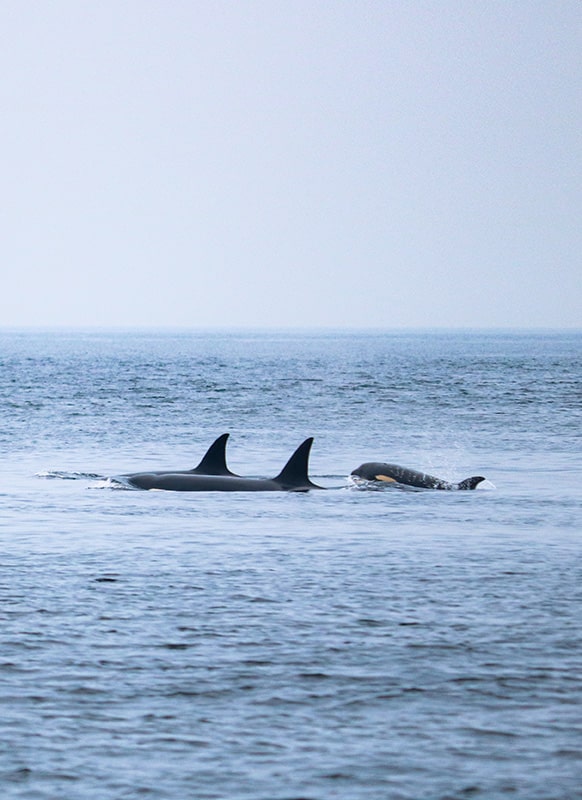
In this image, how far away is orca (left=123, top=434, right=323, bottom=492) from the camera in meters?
28.3

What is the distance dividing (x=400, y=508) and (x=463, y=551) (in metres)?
5.69

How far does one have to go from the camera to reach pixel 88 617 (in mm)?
15531

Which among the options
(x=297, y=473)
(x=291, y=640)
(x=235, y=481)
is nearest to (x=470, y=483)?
(x=297, y=473)

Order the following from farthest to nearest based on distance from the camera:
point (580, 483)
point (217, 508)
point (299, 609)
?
point (580, 483), point (217, 508), point (299, 609)

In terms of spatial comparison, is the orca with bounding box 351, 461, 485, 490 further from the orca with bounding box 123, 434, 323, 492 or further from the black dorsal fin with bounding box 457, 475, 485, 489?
the orca with bounding box 123, 434, 323, 492

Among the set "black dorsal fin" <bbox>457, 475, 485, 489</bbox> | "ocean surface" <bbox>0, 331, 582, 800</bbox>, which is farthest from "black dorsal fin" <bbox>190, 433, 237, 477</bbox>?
"black dorsal fin" <bbox>457, 475, 485, 489</bbox>

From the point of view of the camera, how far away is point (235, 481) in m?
28.7

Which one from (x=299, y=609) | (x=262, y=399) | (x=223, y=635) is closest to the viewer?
(x=223, y=635)

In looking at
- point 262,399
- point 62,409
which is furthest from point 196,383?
point 62,409

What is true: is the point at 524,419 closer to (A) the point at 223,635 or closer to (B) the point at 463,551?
→ (B) the point at 463,551

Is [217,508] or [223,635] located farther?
[217,508]

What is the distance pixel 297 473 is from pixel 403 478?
7.79 feet

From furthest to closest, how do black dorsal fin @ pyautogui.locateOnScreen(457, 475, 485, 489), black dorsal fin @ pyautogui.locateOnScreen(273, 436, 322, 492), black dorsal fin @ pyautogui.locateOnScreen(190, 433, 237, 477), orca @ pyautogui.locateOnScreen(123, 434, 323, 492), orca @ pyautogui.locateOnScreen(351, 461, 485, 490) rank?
orca @ pyautogui.locateOnScreen(351, 461, 485, 490) < black dorsal fin @ pyautogui.locateOnScreen(457, 475, 485, 489) < black dorsal fin @ pyautogui.locateOnScreen(190, 433, 237, 477) < black dorsal fin @ pyautogui.locateOnScreen(273, 436, 322, 492) < orca @ pyautogui.locateOnScreen(123, 434, 323, 492)

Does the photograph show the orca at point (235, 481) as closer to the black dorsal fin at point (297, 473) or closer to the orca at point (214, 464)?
the black dorsal fin at point (297, 473)
